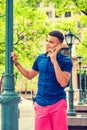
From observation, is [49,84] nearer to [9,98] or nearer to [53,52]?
[53,52]

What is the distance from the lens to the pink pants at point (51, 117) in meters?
5.66

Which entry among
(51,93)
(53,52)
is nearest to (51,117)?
(51,93)

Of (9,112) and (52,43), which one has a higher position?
(52,43)

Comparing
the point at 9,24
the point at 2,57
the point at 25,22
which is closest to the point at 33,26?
the point at 25,22

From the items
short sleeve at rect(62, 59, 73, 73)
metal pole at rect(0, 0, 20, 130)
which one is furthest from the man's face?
metal pole at rect(0, 0, 20, 130)

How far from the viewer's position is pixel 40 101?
5.71m

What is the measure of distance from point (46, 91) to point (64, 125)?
1.53 ft

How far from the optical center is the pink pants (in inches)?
223

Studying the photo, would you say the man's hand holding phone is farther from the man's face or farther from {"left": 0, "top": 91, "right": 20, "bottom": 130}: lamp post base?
{"left": 0, "top": 91, "right": 20, "bottom": 130}: lamp post base

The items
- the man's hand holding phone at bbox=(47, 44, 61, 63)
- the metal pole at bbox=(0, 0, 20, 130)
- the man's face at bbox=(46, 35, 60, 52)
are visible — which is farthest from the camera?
the metal pole at bbox=(0, 0, 20, 130)

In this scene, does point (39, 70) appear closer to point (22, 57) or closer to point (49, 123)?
point (49, 123)

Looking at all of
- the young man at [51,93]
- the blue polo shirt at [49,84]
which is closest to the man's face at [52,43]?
the young man at [51,93]

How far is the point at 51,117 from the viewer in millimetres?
5695

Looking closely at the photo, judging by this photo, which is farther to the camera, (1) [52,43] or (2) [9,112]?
(2) [9,112]
